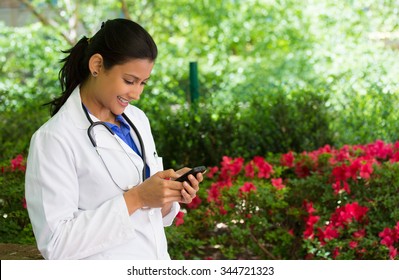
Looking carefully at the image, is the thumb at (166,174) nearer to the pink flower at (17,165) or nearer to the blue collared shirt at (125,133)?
the blue collared shirt at (125,133)

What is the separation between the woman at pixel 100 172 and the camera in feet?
6.58

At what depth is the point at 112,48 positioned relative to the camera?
212 centimetres

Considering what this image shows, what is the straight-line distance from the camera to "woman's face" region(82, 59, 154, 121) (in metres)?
2.12

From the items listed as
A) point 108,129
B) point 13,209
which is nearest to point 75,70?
point 108,129

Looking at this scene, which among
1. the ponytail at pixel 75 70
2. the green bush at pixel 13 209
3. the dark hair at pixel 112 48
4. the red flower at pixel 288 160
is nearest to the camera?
the dark hair at pixel 112 48

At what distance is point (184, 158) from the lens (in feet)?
17.8

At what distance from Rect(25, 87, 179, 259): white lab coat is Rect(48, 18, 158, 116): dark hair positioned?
8 centimetres

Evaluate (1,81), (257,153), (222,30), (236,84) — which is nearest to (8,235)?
(257,153)

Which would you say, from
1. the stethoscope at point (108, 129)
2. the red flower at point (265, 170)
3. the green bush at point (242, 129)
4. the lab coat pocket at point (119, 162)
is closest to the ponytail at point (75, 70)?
the stethoscope at point (108, 129)

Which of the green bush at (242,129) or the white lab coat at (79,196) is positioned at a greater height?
the green bush at (242,129)

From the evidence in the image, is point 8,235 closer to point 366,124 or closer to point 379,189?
point 379,189

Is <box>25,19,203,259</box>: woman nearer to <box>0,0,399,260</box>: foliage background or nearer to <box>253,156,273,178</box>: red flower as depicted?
<box>0,0,399,260</box>: foliage background
